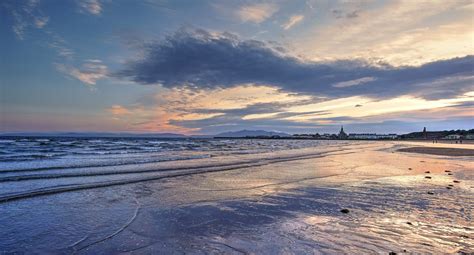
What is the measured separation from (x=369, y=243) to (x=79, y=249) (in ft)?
18.3

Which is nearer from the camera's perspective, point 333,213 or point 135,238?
point 135,238

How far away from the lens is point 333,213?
26.8 ft

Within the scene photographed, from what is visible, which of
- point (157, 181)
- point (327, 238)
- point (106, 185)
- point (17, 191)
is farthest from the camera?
point (157, 181)

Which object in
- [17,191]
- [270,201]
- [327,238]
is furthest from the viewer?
[17,191]

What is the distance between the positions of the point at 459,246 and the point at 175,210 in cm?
674

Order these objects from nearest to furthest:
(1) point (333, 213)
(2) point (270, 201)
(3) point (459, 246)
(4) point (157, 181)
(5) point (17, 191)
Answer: (3) point (459, 246) < (1) point (333, 213) < (2) point (270, 201) < (5) point (17, 191) < (4) point (157, 181)

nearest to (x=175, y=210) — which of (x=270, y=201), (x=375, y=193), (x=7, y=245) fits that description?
(x=270, y=201)

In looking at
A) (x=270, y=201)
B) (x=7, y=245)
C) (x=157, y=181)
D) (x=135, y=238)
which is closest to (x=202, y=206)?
(x=270, y=201)

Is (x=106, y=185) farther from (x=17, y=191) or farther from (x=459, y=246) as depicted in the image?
(x=459, y=246)

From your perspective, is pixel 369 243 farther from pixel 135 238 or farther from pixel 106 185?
pixel 106 185

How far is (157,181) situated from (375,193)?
9510mm

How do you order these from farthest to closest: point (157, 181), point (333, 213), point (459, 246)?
1. point (157, 181)
2. point (333, 213)
3. point (459, 246)

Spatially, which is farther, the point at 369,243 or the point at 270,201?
the point at 270,201

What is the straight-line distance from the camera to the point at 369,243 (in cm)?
574
